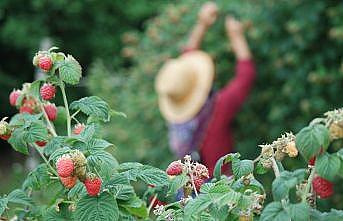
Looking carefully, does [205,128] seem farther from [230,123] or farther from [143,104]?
[143,104]

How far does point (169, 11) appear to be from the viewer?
4.41 m

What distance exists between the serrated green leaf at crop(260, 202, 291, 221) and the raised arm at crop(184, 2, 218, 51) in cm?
289

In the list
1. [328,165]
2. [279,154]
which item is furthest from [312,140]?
[279,154]

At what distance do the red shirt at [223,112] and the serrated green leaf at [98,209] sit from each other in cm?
240

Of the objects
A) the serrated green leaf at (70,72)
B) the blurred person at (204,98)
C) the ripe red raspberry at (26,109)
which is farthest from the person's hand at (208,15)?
the serrated green leaf at (70,72)

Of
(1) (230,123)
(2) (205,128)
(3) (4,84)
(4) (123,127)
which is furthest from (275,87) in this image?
(3) (4,84)

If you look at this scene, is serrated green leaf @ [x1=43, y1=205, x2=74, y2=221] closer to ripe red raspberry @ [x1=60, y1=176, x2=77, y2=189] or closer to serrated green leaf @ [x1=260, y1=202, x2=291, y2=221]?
ripe red raspberry @ [x1=60, y1=176, x2=77, y2=189]

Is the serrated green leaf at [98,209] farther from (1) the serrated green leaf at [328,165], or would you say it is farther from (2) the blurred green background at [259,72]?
(2) the blurred green background at [259,72]

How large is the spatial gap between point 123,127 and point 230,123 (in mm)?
1068

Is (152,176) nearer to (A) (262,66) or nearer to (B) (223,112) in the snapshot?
(B) (223,112)

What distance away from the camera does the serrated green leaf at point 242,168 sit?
3.54 ft

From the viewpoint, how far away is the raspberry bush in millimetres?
978

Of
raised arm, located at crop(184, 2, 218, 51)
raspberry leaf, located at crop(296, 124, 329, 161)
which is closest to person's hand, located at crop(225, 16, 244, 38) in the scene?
raised arm, located at crop(184, 2, 218, 51)

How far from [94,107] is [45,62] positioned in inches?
4.3
